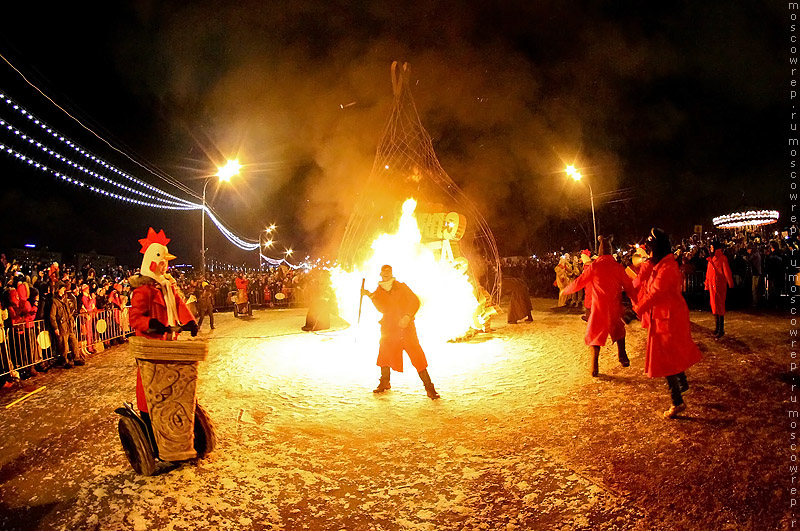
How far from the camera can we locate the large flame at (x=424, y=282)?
10438 mm

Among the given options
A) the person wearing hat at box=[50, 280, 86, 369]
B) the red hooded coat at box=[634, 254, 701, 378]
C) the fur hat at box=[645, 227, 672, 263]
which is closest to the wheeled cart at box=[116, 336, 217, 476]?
the red hooded coat at box=[634, 254, 701, 378]

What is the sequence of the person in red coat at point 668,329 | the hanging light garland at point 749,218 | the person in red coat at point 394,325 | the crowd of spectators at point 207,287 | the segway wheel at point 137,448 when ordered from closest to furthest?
the segway wheel at point 137,448, the person in red coat at point 668,329, the person in red coat at point 394,325, the crowd of spectators at point 207,287, the hanging light garland at point 749,218

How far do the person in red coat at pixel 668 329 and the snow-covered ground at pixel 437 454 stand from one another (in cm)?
46

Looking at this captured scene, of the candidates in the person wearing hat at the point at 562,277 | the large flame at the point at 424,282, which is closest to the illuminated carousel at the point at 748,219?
the person wearing hat at the point at 562,277

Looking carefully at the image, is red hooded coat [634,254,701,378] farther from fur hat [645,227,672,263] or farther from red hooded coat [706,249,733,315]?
red hooded coat [706,249,733,315]

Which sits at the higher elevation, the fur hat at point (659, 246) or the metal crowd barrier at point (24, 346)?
the fur hat at point (659, 246)

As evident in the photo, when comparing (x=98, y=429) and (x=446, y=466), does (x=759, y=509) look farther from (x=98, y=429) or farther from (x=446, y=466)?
(x=98, y=429)

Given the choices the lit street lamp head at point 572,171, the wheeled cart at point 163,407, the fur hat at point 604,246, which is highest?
the lit street lamp head at point 572,171

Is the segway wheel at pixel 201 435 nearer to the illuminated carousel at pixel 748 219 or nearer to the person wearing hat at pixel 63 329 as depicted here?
the person wearing hat at pixel 63 329

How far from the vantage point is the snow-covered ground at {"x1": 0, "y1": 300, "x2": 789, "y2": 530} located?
3340 mm

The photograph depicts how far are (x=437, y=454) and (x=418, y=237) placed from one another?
7154mm

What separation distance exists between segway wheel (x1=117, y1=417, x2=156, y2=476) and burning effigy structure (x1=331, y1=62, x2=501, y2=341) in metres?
5.87

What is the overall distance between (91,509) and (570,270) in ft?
49.1

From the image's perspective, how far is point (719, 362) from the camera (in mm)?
6590
